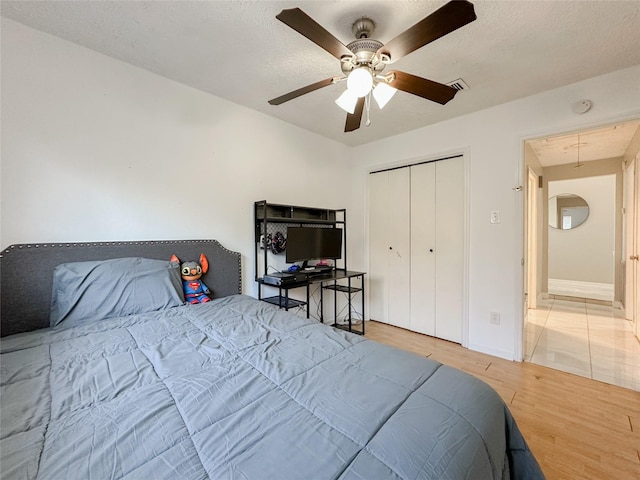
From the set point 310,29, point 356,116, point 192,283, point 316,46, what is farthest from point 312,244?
point 310,29

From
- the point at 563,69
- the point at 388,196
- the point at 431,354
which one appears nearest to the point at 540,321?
the point at 431,354

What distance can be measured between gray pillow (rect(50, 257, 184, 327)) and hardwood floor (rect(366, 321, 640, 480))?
2.49 metres

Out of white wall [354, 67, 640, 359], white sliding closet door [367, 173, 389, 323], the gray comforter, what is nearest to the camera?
the gray comforter

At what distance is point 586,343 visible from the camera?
308cm

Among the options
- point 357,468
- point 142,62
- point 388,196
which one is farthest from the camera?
point 388,196

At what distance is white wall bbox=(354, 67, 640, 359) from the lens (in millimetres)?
2441

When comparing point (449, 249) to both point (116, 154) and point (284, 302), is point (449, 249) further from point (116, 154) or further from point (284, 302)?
point (116, 154)

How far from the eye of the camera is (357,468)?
64cm

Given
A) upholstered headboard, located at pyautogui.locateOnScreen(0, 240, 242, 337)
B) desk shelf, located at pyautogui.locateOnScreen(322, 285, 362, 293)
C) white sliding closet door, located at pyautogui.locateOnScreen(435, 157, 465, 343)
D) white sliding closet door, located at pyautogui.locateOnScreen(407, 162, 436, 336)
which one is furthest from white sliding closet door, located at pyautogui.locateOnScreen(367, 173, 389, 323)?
upholstered headboard, located at pyautogui.locateOnScreen(0, 240, 242, 337)

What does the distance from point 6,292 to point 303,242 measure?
2181 millimetres

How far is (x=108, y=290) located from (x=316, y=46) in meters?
2.11

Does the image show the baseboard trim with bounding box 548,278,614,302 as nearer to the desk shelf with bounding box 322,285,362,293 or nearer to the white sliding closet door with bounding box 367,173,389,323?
the white sliding closet door with bounding box 367,173,389,323

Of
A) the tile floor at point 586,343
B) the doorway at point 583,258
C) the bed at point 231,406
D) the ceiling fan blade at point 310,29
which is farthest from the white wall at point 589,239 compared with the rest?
the bed at point 231,406

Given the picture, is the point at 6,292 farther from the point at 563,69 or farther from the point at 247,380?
the point at 563,69
